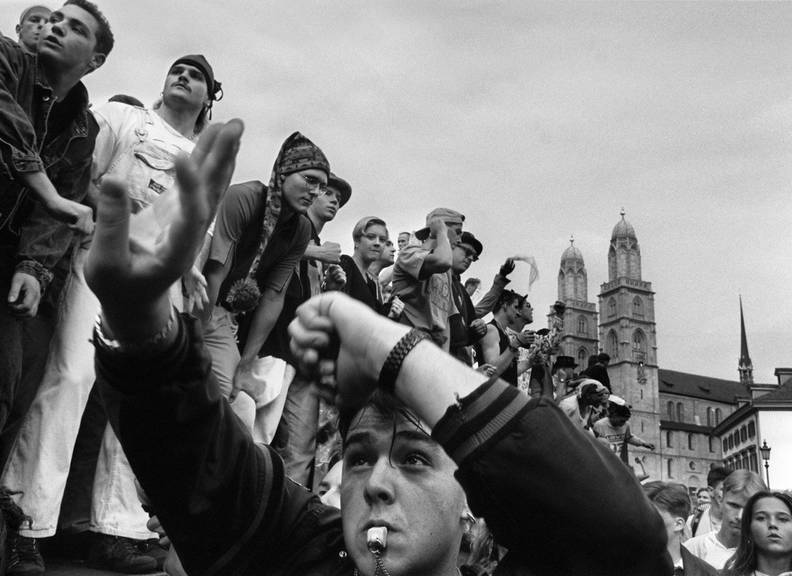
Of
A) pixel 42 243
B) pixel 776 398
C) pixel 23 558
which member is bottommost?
pixel 23 558

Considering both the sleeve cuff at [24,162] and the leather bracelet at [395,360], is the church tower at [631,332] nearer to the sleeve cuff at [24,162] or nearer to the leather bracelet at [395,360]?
the sleeve cuff at [24,162]

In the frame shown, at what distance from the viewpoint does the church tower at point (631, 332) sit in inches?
4838

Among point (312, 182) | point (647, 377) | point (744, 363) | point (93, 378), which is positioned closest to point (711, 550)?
point (312, 182)

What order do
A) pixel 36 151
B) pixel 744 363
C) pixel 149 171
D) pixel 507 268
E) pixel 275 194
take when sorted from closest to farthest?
pixel 36 151 → pixel 149 171 → pixel 275 194 → pixel 507 268 → pixel 744 363

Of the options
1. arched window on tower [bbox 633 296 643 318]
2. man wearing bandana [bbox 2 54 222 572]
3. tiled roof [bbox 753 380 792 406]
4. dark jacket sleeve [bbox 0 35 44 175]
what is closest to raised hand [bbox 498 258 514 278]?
man wearing bandana [bbox 2 54 222 572]

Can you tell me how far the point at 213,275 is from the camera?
4746 millimetres

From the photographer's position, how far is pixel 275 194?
505 centimetres

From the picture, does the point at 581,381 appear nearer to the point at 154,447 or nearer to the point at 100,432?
the point at 100,432

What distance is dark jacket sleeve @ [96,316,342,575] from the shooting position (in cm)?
156

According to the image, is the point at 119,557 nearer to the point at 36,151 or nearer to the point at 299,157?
the point at 36,151

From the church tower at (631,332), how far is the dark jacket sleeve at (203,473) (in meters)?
120

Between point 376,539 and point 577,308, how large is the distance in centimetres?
14631

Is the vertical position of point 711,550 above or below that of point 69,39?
below

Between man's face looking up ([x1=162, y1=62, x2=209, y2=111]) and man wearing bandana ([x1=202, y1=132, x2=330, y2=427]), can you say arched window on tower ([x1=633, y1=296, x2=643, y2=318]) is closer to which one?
man wearing bandana ([x1=202, y1=132, x2=330, y2=427])
